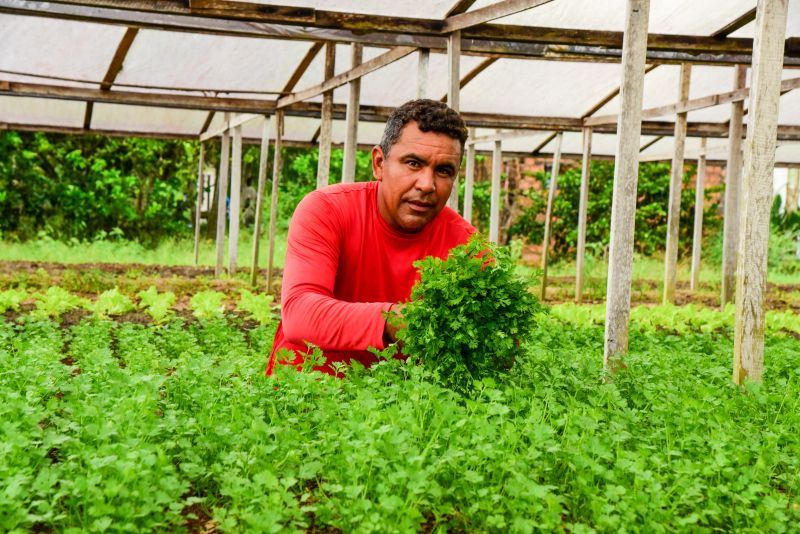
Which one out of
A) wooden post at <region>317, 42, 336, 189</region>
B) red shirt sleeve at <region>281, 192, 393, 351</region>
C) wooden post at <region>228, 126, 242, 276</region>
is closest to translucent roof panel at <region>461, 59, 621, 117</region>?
wooden post at <region>317, 42, 336, 189</region>

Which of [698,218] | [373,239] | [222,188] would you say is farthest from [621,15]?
[222,188]

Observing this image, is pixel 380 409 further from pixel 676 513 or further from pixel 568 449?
pixel 676 513

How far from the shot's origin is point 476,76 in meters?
10.8

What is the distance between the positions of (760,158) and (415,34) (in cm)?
376

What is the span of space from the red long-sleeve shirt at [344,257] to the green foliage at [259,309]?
4.27m

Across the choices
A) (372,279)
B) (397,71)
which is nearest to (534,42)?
(397,71)

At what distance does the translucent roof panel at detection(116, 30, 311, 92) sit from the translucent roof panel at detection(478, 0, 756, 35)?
337cm

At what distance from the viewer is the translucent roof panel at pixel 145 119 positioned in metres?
14.1

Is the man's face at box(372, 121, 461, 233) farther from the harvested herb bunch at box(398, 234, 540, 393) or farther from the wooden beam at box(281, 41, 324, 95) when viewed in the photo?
the wooden beam at box(281, 41, 324, 95)

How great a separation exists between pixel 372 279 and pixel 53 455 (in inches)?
65.6

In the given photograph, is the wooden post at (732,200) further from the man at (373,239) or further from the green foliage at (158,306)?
the man at (373,239)

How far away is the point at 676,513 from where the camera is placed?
3012mm

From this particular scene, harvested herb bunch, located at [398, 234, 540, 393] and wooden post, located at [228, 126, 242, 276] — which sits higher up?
wooden post, located at [228, 126, 242, 276]

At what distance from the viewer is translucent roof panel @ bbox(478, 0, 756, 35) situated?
7391 mm
